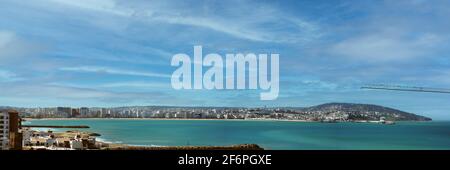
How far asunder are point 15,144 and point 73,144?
197cm

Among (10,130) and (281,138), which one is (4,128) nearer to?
(10,130)

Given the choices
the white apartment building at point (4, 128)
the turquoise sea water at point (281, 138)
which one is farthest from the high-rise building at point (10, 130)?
the turquoise sea water at point (281, 138)

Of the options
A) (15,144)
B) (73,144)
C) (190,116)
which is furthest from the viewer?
(190,116)

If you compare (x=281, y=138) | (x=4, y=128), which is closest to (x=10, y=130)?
(x=4, y=128)

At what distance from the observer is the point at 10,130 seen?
8.99m

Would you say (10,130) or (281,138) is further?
(281,138)

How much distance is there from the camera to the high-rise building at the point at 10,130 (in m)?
7.91

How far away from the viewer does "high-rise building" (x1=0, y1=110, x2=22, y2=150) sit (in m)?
7.91

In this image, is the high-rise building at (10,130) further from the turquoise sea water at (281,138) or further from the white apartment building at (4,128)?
the turquoise sea water at (281,138)
